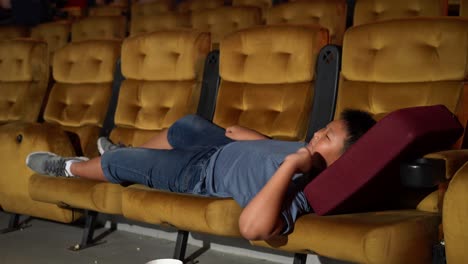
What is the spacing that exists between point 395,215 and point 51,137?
1.34 metres

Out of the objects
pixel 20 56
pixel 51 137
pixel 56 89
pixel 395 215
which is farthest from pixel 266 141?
pixel 20 56

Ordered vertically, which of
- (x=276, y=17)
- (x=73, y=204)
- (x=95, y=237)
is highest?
(x=276, y=17)

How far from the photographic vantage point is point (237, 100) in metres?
2.32

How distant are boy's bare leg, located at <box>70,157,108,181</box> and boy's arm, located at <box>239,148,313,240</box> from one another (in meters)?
0.73

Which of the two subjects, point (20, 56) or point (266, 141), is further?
point (20, 56)

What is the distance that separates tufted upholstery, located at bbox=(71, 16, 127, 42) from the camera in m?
4.39

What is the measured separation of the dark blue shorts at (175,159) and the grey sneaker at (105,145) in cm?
35

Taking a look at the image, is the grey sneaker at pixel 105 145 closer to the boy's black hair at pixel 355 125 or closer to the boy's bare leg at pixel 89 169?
the boy's bare leg at pixel 89 169

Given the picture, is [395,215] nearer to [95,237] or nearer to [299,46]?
[299,46]

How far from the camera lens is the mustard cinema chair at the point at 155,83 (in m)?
2.50

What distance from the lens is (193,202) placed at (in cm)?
172

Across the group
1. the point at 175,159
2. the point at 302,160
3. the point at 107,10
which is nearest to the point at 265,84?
the point at 175,159

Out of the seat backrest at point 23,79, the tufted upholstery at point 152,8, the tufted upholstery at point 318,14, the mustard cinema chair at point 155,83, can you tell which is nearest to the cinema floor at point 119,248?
the mustard cinema chair at point 155,83

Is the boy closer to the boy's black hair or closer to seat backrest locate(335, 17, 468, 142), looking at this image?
the boy's black hair
